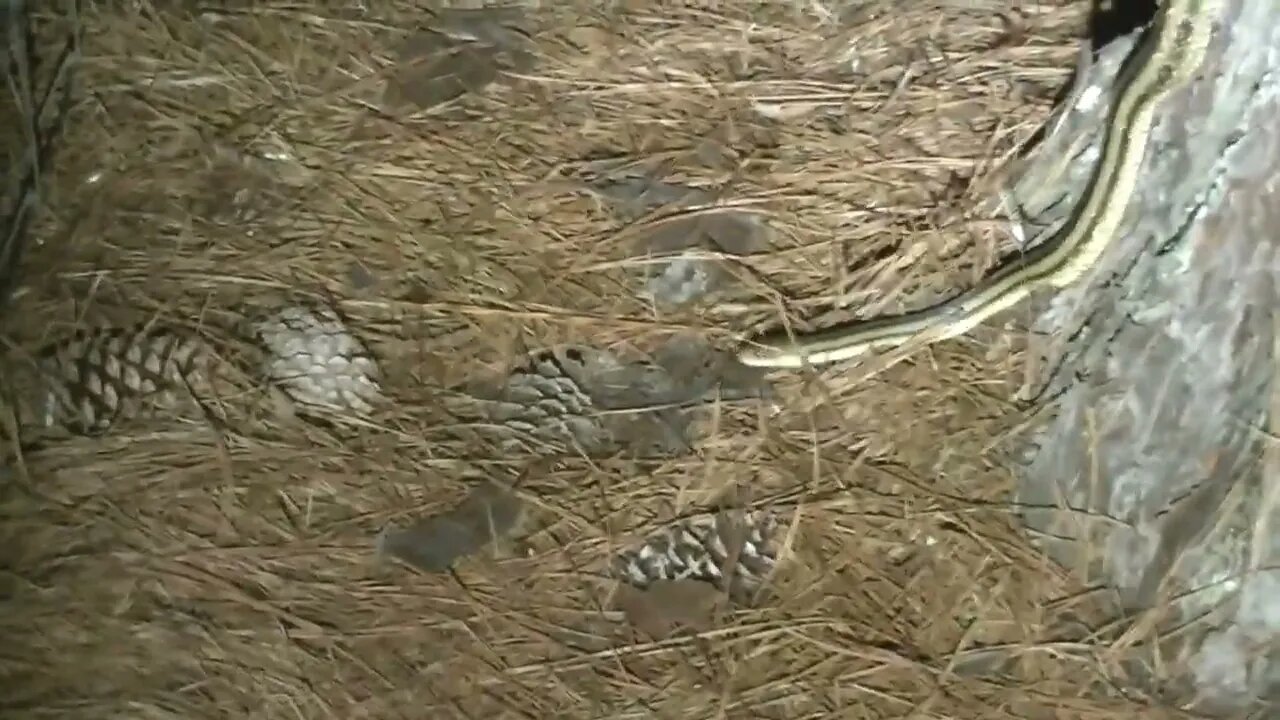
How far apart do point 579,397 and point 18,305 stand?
0.72 metres

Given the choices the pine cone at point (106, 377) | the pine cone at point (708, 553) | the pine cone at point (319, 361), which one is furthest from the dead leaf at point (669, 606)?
the pine cone at point (106, 377)

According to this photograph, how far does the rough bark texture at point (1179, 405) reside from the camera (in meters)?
1.45

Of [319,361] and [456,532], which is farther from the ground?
[319,361]

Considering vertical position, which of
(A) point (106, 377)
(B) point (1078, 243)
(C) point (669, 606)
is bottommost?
(C) point (669, 606)

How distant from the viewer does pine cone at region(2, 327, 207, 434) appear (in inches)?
59.1

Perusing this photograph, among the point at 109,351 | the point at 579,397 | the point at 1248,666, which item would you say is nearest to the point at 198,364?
the point at 109,351

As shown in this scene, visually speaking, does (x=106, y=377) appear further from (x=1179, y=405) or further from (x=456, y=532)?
(x=1179, y=405)

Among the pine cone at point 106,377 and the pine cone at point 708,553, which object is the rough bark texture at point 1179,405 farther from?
the pine cone at point 106,377

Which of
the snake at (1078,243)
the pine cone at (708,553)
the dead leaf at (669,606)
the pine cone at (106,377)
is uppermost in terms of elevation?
the snake at (1078,243)

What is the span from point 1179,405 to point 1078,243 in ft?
0.78

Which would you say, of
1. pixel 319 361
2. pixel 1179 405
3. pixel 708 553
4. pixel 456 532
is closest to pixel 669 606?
pixel 708 553

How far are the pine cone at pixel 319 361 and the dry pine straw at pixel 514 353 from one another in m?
0.03

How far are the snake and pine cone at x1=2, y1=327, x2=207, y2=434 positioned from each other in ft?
2.33

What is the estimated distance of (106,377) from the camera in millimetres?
1507
